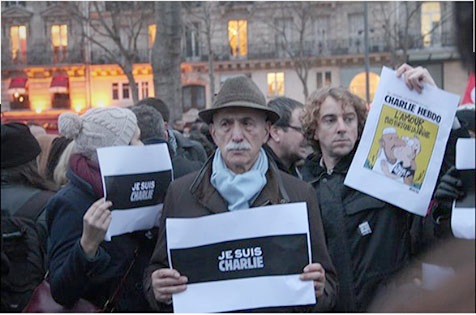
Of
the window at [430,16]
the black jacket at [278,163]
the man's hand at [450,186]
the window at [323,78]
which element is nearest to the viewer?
the man's hand at [450,186]

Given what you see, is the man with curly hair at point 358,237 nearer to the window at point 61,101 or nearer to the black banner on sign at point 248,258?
the black banner on sign at point 248,258

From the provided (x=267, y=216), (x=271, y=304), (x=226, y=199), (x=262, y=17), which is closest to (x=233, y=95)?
(x=226, y=199)

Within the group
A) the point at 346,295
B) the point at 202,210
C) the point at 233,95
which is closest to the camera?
the point at 202,210

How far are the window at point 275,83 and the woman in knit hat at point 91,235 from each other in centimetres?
3526

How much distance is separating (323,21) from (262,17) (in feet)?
13.4

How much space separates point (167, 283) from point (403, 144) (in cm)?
141

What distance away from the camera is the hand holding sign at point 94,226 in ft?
8.82

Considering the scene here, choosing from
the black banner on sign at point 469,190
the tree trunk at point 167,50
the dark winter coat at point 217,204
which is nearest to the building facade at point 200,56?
the tree trunk at point 167,50

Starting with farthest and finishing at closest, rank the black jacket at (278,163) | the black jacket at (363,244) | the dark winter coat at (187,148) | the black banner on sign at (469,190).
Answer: the dark winter coat at (187,148) → the black jacket at (278,163) → the black jacket at (363,244) → the black banner on sign at (469,190)

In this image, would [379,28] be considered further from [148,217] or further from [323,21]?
[148,217]

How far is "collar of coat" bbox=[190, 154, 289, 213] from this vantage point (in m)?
2.68

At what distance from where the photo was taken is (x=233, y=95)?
2885mm

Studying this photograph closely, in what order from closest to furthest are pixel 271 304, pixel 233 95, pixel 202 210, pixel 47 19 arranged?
pixel 271 304
pixel 202 210
pixel 233 95
pixel 47 19

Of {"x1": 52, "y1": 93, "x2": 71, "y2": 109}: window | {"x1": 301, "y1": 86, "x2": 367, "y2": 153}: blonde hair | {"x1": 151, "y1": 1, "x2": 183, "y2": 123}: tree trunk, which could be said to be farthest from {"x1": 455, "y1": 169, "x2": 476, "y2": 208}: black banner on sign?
{"x1": 52, "y1": 93, "x2": 71, "y2": 109}: window
